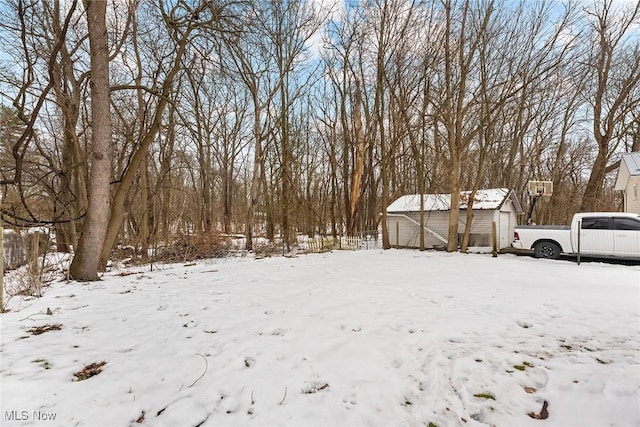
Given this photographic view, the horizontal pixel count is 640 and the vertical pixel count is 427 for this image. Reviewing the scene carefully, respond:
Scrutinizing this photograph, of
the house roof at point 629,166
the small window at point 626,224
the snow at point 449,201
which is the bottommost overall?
the small window at point 626,224

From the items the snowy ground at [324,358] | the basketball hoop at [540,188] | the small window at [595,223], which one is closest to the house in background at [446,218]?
the basketball hoop at [540,188]

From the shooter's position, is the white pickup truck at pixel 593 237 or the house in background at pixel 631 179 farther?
the house in background at pixel 631 179

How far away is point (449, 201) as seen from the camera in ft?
47.1

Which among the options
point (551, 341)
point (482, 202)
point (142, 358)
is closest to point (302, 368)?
point (142, 358)

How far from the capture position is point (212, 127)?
19562 mm

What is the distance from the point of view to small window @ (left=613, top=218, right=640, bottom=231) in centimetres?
879

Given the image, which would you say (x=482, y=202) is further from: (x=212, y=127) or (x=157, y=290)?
(x=212, y=127)

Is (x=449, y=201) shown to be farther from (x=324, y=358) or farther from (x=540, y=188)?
(x=324, y=358)

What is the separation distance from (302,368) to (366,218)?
22172 mm

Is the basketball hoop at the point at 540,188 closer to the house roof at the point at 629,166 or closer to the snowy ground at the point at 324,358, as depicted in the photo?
the house roof at the point at 629,166

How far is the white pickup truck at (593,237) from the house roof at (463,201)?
3159 millimetres

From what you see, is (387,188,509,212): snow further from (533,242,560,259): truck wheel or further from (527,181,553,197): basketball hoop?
(533,242,560,259): truck wheel

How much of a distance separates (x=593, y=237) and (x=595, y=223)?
0.43 meters

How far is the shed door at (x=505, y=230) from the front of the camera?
45.7ft
